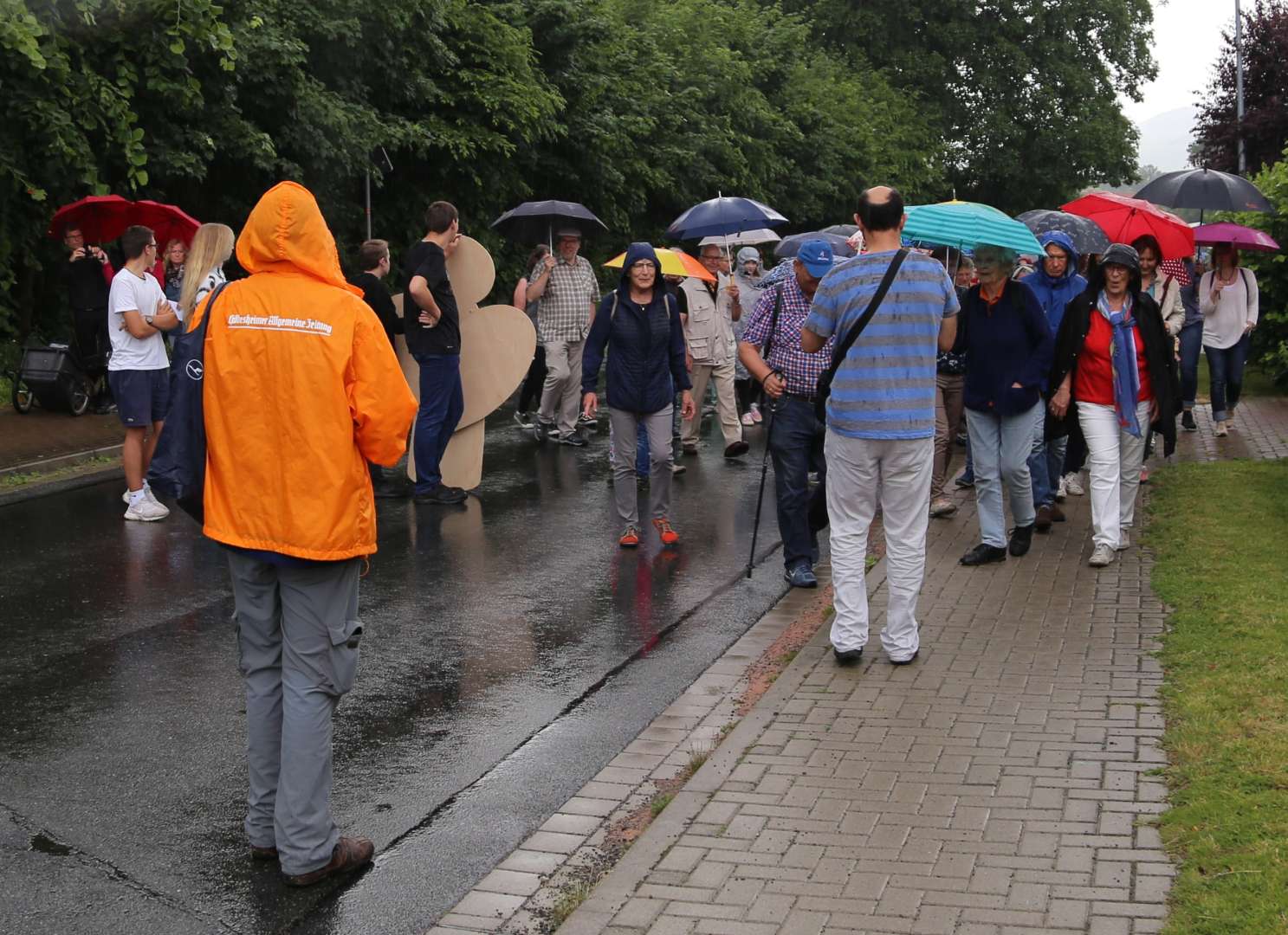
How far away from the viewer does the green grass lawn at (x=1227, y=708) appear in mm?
4348

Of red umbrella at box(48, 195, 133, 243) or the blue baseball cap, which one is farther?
red umbrella at box(48, 195, 133, 243)

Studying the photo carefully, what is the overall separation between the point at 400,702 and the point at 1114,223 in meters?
8.30

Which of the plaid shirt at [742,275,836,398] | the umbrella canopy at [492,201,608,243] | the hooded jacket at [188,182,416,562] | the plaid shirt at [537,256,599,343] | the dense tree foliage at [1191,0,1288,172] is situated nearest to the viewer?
the hooded jacket at [188,182,416,562]

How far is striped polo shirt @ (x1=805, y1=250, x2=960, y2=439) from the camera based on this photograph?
22.2ft

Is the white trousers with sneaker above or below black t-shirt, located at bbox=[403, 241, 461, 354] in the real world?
below

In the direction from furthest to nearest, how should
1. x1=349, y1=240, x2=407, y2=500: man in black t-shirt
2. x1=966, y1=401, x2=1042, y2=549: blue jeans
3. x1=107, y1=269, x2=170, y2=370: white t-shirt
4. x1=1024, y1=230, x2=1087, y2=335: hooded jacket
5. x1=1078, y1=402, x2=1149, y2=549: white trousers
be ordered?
x1=349, y1=240, x2=407, y2=500: man in black t-shirt, x1=107, y1=269, x2=170, y2=370: white t-shirt, x1=1024, y1=230, x2=1087, y2=335: hooded jacket, x1=966, y1=401, x2=1042, y2=549: blue jeans, x1=1078, y1=402, x2=1149, y2=549: white trousers

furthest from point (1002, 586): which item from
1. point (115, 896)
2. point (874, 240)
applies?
point (115, 896)

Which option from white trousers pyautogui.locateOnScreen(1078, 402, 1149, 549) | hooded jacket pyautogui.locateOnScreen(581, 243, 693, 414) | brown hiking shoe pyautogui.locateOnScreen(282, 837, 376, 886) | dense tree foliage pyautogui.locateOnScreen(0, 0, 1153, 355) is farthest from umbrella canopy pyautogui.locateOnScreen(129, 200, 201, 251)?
brown hiking shoe pyautogui.locateOnScreen(282, 837, 376, 886)

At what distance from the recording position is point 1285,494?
1119 cm

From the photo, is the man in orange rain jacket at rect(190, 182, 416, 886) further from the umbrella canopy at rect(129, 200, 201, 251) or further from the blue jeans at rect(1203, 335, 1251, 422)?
the blue jeans at rect(1203, 335, 1251, 422)

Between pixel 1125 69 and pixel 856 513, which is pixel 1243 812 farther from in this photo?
pixel 1125 69

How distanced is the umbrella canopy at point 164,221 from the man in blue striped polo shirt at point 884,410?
9.03 meters

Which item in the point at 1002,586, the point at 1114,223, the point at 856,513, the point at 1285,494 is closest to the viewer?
the point at 856,513

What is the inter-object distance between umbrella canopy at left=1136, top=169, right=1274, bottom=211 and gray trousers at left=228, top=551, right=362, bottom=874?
11.4m
